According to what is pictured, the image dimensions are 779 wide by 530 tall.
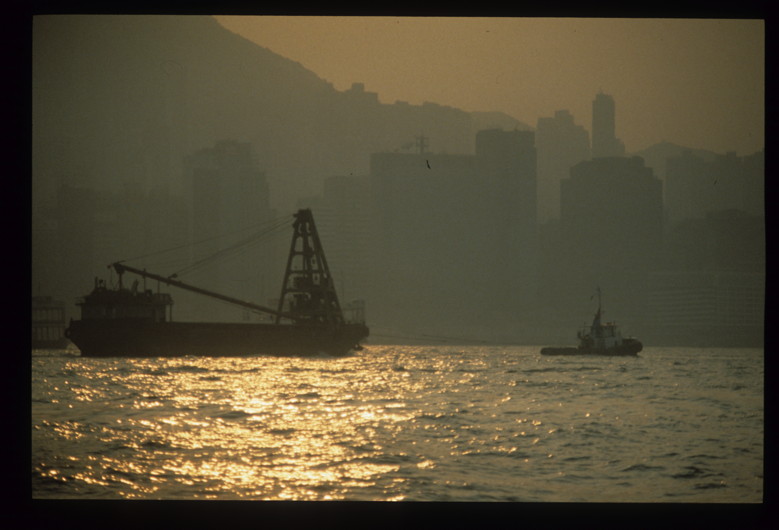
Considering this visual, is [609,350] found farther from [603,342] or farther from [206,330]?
[206,330]

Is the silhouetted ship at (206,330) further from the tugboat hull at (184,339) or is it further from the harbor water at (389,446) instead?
the harbor water at (389,446)

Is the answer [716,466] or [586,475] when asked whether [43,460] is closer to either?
[586,475]

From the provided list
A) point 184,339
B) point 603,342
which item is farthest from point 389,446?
point 603,342

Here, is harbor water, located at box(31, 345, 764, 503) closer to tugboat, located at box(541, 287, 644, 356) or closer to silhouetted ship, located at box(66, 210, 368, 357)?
silhouetted ship, located at box(66, 210, 368, 357)

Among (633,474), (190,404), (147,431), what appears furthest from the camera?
(190,404)

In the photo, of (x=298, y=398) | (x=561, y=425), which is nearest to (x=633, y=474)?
(x=561, y=425)

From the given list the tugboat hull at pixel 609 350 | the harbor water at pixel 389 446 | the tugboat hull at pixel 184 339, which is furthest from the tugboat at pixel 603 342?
the harbor water at pixel 389 446

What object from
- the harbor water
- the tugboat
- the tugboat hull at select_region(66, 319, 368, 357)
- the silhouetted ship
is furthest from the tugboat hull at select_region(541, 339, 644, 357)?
the harbor water

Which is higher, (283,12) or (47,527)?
(283,12)
